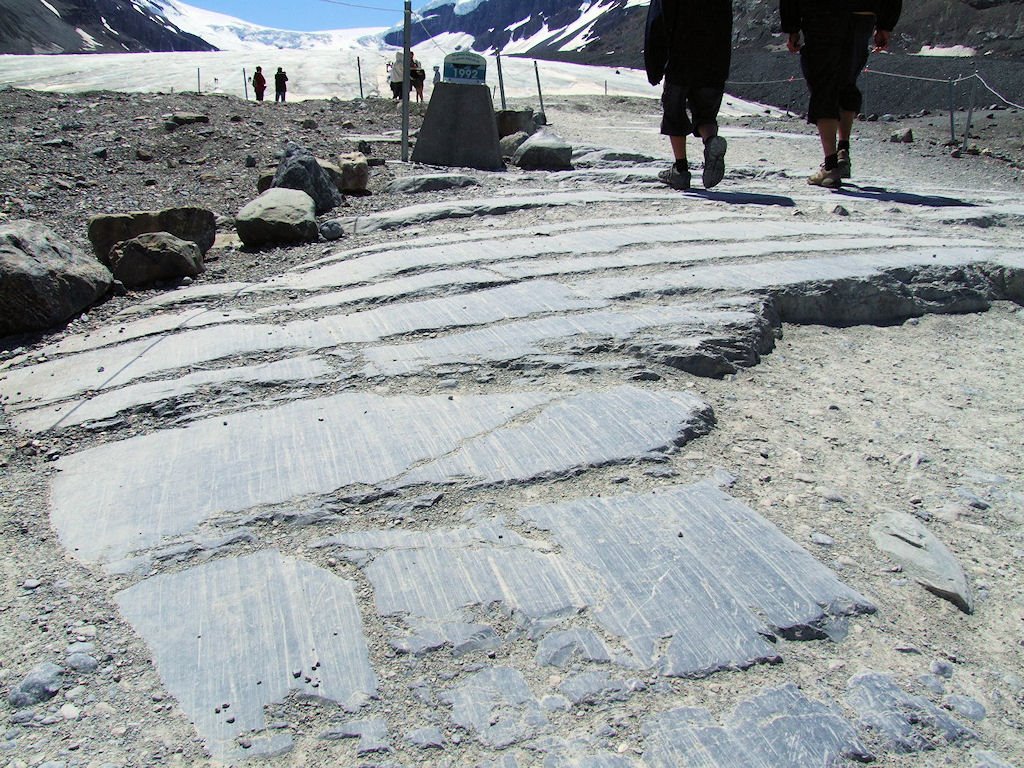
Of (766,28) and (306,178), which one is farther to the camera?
(766,28)

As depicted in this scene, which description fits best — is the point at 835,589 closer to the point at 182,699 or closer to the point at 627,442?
the point at 627,442

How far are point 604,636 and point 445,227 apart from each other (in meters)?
3.14

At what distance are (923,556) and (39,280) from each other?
9.85 feet

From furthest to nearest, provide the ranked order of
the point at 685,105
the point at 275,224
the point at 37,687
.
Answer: the point at 685,105 < the point at 275,224 < the point at 37,687

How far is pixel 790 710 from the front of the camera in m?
1.29

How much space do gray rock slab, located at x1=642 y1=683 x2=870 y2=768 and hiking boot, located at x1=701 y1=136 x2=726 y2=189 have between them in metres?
4.13

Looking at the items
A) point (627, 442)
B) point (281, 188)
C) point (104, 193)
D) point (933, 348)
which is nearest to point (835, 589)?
point (627, 442)

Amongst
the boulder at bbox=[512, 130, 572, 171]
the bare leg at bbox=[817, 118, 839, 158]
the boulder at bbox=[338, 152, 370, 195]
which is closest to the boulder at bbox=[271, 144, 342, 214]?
the boulder at bbox=[338, 152, 370, 195]

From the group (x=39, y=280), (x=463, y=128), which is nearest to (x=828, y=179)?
(x=463, y=128)

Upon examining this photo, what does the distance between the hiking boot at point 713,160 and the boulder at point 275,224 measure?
2.33 metres

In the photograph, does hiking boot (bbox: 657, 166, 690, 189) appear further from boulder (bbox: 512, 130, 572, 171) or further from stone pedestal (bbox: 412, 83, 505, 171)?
stone pedestal (bbox: 412, 83, 505, 171)

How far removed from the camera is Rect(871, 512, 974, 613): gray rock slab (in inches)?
61.3

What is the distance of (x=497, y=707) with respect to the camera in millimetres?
1297

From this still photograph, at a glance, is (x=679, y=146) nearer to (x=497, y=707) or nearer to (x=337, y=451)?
(x=337, y=451)
